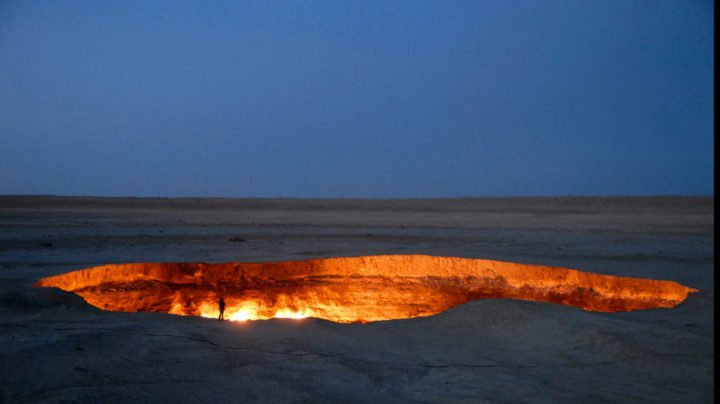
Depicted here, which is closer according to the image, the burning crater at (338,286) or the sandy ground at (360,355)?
the sandy ground at (360,355)

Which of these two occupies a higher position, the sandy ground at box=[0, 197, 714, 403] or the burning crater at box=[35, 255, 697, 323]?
the burning crater at box=[35, 255, 697, 323]

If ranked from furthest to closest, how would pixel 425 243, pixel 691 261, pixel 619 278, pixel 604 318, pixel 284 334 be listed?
pixel 425 243, pixel 691 261, pixel 619 278, pixel 604 318, pixel 284 334

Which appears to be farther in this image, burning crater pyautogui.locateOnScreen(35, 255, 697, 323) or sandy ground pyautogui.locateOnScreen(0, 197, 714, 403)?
burning crater pyautogui.locateOnScreen(35, 255, 697, 323)

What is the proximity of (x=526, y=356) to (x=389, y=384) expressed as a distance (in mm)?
1075

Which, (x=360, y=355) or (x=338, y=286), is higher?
(x=338, y=286)

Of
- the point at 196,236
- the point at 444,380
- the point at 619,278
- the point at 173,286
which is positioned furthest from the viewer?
the point at 196,236

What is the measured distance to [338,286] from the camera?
284 inches

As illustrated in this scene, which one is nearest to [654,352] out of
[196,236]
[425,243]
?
[425,243]

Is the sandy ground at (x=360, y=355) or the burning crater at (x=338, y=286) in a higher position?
the burning crater at (x=338, y=286)

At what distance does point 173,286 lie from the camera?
6715mm

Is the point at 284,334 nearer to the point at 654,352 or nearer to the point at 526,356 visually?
the point at 526,356

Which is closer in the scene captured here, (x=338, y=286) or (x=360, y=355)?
(x=360, y=355)

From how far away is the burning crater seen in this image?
627cm

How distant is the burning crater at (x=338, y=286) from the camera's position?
6.27m
